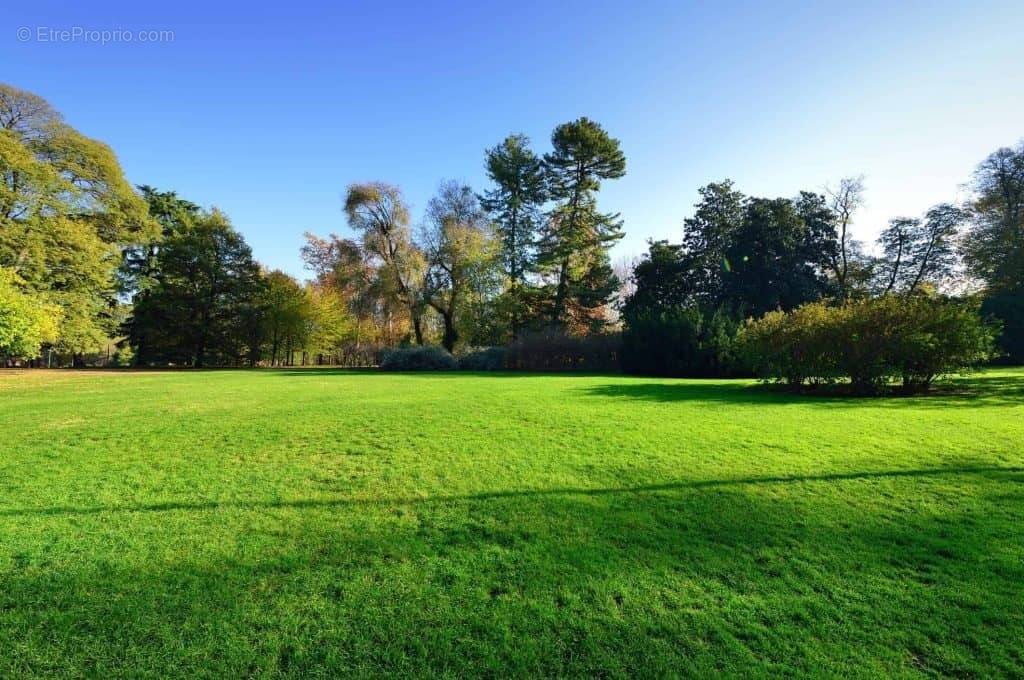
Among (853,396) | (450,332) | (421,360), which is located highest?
(450,332)

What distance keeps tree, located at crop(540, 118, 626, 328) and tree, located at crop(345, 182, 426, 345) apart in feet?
30.2

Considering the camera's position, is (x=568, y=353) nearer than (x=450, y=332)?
Yes

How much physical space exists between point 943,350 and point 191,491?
15209 mm

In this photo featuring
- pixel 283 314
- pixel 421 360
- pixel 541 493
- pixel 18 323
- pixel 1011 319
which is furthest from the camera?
pixel 283 314

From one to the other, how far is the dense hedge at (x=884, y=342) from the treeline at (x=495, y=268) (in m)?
12.0

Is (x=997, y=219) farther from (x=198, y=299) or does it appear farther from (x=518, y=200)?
(x=198, y=299)

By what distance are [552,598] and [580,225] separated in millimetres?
32280

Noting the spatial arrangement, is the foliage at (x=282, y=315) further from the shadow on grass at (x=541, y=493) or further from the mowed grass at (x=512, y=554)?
the shadow on grass at (x=541, y=493)

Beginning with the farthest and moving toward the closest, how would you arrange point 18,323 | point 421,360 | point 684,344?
point 421,360 < point 684,344 < point 18,323

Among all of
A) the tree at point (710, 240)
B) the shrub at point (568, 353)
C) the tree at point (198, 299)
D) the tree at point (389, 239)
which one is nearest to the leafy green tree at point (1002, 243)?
the tree at point (710, 240)

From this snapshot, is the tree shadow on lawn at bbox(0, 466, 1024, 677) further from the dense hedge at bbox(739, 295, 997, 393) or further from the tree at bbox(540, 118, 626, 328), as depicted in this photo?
the tree at bbox(540, 118, 626, 328)

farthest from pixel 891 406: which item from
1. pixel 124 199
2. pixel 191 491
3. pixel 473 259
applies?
pixel 124 199

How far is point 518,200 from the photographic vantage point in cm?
3450

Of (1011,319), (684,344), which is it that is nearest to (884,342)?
(684,344)
